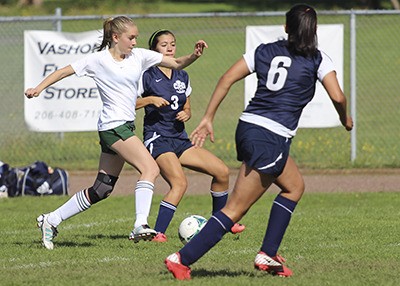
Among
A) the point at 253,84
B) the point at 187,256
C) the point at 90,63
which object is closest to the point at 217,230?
the point at 187,256

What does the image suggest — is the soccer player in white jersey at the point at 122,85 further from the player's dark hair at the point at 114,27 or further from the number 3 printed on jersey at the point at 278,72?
the number 3 printed on jersey at the point at 278,72

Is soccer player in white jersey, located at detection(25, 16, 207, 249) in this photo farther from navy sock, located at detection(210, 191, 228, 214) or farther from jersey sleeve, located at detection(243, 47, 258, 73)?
jersey sleeve, located at detection(243, 47, 258, 73)

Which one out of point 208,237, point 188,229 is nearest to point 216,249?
point 188,229

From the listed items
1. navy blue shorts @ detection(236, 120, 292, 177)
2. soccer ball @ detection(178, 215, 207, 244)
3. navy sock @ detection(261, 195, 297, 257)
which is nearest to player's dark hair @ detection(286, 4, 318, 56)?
navy blue shorts @ detection(236, 120, 292, 177)

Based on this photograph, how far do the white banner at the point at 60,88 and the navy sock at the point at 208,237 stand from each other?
28.0ft

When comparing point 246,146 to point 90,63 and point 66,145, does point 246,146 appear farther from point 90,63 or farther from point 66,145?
point 66,145

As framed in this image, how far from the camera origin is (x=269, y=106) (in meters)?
7.12

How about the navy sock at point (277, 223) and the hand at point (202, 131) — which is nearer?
the hand at point (202, 131)

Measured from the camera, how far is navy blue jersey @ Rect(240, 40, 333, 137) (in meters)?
7.06

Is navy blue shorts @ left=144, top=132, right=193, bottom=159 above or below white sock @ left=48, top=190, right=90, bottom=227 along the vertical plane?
above

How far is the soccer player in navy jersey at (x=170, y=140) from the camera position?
954cm

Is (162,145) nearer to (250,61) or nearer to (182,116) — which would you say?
(182,116)

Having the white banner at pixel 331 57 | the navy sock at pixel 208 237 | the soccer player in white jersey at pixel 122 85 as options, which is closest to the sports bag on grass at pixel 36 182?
the white banner at pixel 331 57

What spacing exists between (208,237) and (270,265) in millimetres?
558
